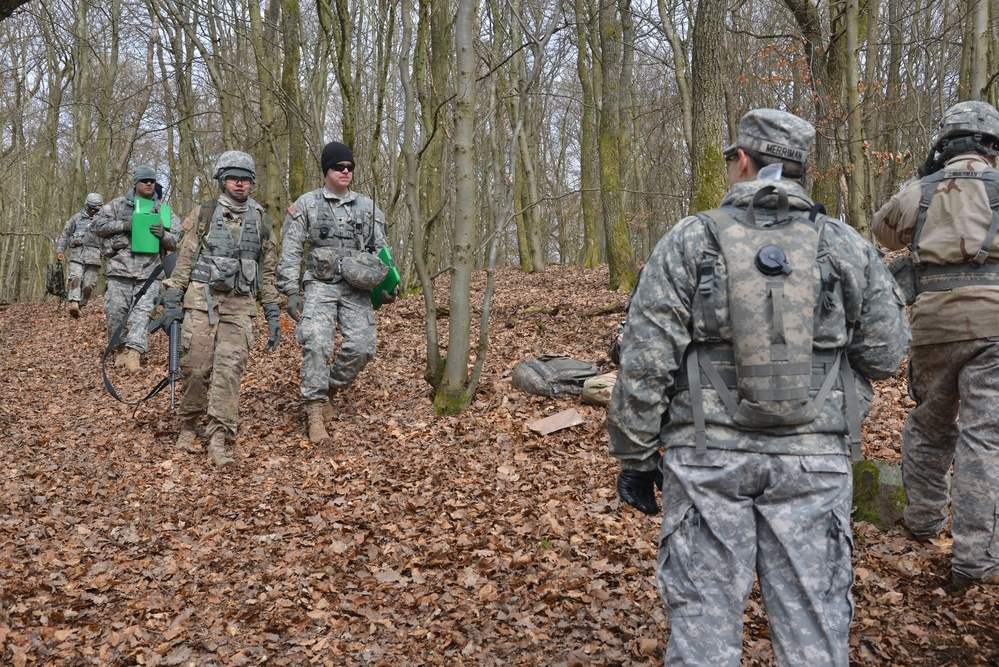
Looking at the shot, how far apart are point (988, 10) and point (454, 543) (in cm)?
939

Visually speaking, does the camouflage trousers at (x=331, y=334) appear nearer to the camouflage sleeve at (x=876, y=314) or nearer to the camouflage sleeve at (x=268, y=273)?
the camouflage sleeve at (x=268, y=273)

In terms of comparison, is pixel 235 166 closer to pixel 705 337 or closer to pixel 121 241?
pixel 121 241

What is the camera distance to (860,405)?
2.49 m

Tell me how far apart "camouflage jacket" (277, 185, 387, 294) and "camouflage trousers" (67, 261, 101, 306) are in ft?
18.6

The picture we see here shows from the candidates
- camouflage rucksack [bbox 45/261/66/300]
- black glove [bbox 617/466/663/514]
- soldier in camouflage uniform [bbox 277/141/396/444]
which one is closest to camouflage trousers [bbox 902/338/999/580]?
black glove [bbox 617/466/663/514]

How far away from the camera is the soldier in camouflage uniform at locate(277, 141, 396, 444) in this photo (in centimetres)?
679

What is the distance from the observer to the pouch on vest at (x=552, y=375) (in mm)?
7102

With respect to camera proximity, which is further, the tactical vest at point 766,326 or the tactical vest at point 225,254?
the tactical vest at point 225,254

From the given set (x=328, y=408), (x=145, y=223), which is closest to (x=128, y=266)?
(x=145, y=223)

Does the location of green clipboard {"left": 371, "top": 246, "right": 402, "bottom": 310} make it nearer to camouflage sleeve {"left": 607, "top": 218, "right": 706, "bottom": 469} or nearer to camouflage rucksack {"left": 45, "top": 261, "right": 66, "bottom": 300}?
camouflage sleeve {"left": 607, "top": 218, "right": 706, "bottom": 469}

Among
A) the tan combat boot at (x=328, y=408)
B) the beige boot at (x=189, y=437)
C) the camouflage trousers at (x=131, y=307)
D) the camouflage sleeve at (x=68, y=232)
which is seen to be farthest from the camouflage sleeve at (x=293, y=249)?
the camouflage sleeve at (x=68, y=232)

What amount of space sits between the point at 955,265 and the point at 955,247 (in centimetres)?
11

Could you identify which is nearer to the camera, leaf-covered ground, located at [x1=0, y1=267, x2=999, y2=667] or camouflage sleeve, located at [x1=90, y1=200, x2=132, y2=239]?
leaf-covered ground, located at [x1=0, y1=267, x2=999, y2=667]

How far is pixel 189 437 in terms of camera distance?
22.7 feet
